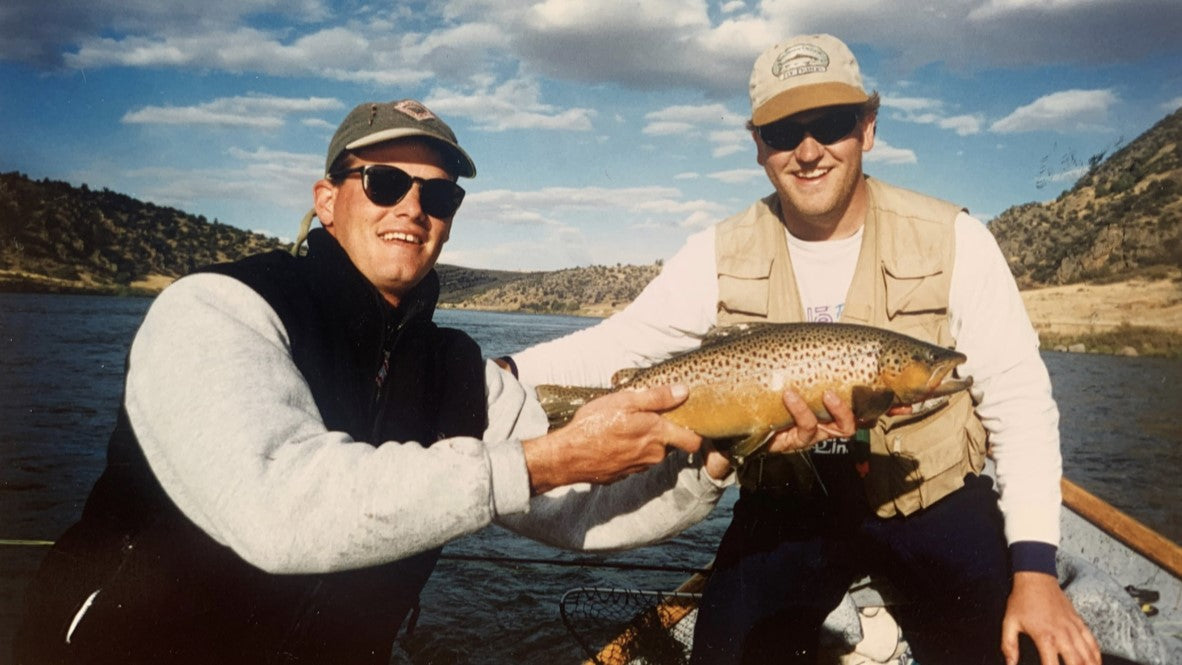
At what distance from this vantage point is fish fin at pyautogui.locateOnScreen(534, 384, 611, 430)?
2.94 meters

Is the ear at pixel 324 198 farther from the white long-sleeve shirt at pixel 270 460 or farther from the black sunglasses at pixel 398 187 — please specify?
the white long-sleeve shirt at pixel 270 460

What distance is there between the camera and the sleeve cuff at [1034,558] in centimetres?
312

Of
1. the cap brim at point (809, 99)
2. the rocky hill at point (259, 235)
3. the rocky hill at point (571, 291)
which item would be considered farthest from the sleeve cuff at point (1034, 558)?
the rocky hill at point (571, 291)

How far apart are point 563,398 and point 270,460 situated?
1.32m

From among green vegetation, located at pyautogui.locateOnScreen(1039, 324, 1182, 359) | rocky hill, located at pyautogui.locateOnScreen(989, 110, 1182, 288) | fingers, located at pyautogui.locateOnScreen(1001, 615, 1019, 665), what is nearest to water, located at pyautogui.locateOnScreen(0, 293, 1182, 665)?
fingers, located at pyautogui.locateOnScreen(1001, 615, 1019, 665)

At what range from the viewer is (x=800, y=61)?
11.8 feet

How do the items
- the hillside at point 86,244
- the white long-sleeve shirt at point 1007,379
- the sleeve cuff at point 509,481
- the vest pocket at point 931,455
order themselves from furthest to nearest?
the hillside at point 86,244, the vest pocket at point 931,455, the white long-sleeve shirt at point 1007,379, the sleeve cuff at point 509,481

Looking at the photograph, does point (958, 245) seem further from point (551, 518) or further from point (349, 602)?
point (349, 602)

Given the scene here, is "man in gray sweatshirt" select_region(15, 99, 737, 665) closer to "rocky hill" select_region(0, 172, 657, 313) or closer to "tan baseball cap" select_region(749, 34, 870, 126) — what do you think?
"tan baseball cap" select_region(749, 34, 870, 126)

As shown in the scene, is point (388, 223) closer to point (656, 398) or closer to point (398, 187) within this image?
point (398, 187)

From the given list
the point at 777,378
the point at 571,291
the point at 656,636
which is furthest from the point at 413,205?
the point at 571,291

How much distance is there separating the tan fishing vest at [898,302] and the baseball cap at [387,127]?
1566 millimetres

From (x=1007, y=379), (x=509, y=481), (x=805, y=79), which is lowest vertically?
(x=509, y=481)

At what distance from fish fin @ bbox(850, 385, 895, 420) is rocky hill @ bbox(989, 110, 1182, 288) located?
209ft
